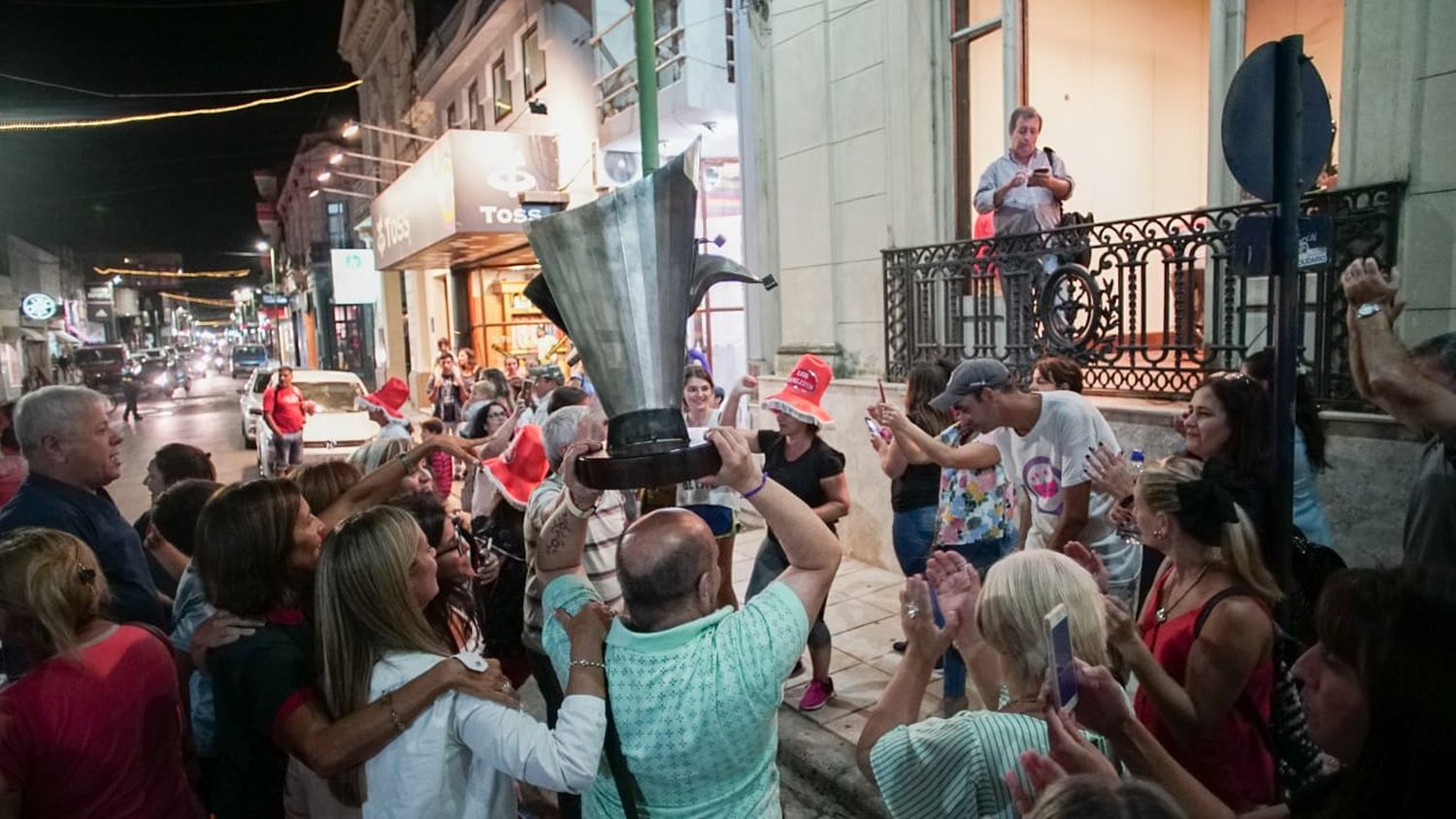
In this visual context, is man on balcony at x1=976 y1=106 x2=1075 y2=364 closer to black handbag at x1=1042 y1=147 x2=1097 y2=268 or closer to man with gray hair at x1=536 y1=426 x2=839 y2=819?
black handbag at x1=1042 y1=147 x2=1097 y2=268

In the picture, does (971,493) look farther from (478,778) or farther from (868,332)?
(868,332)

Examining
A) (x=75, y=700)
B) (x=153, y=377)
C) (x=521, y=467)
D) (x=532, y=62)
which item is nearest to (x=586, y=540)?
→ (x=521, y=467)

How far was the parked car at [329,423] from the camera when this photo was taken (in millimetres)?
12570

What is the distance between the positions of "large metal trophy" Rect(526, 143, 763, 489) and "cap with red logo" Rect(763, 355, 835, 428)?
9.38 feet

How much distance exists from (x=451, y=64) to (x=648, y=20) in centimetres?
1740

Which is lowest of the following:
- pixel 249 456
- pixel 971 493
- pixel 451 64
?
pixel 249 456

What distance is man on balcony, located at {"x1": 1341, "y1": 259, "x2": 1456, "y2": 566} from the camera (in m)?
2.70

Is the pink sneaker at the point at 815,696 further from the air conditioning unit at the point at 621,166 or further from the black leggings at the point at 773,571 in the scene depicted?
the air conditioning unit at the point at 621,166

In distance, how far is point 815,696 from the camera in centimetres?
476

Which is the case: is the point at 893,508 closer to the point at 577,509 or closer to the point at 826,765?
the point at 826,765

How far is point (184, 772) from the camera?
2611 millimetres

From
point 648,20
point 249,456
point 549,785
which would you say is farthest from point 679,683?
point 249,456

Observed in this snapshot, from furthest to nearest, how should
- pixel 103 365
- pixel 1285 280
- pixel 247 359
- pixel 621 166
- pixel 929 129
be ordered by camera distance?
pixel 247 359 < pixel 103 365 < pixel 621 166 < pixel 929 129 < pixel 1285 280

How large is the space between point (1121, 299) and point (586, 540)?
421 centimetres
